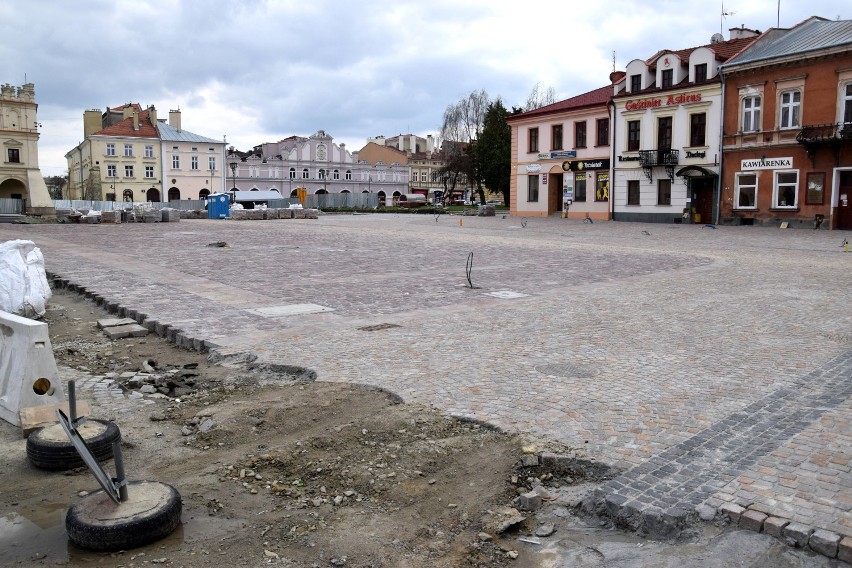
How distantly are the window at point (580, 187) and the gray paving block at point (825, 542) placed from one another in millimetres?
43764

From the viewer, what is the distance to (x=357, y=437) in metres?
5.17

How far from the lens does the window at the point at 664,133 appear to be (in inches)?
1578

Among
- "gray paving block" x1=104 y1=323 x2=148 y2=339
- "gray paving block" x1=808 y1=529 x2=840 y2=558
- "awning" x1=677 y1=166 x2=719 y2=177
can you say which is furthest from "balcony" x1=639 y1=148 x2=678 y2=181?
"gray paving block" x1=808 y1=529 x2=840 y2=558

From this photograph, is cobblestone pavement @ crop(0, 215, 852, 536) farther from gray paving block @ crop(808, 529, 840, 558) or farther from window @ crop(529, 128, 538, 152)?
window @ crop(529, 128, 538, 152)

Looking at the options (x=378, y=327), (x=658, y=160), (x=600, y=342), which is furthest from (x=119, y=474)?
(x=658, y=160)

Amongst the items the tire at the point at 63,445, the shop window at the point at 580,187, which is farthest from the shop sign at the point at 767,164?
the tire at the point at 63,445

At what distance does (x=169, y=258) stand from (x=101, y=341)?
10157 millimetres

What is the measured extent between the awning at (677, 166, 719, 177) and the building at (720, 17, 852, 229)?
92 centimetres

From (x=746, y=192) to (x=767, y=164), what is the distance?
6.16 feet

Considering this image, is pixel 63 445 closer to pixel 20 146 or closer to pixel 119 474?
pixel 119 474

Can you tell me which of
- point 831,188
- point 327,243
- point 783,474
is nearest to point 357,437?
point 783,474

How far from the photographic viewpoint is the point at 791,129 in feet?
110

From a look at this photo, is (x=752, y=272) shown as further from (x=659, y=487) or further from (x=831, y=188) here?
(x=831, y=188)

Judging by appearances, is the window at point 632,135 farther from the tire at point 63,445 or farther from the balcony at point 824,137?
the tire at point 63,445
